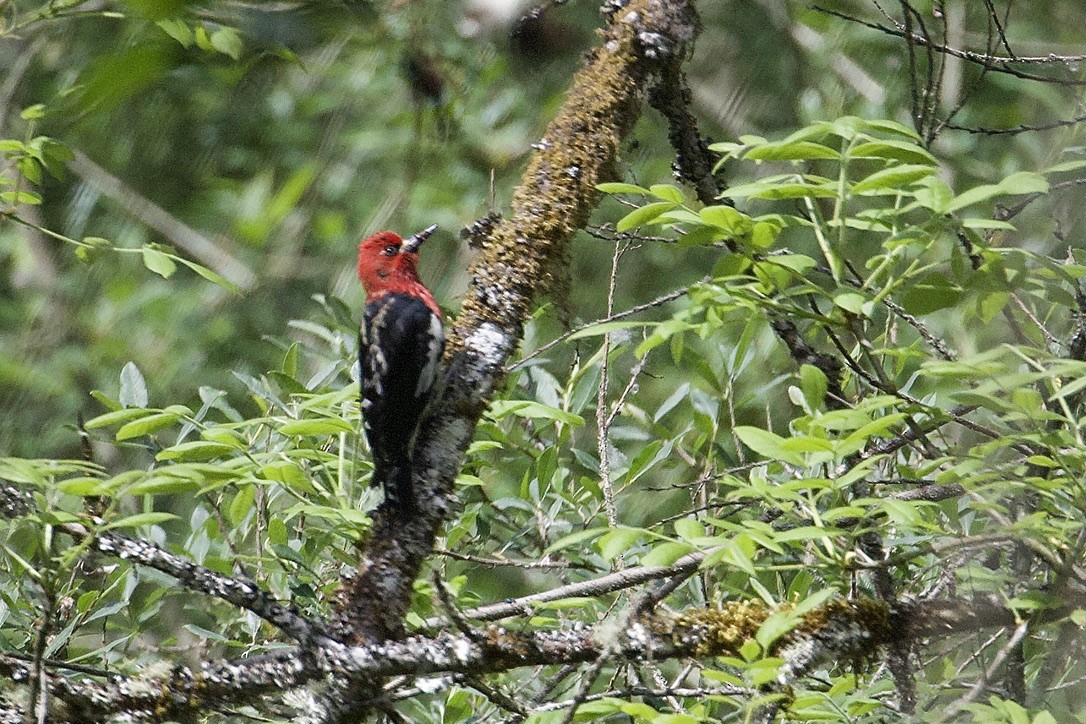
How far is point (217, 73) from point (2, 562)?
1.57m

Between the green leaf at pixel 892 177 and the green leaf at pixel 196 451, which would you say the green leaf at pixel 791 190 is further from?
the green leaf at pixel 196 451

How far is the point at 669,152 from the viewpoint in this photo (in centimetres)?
532

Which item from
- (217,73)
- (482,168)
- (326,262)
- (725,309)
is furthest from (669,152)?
(217,73)

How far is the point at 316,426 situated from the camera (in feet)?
5.51

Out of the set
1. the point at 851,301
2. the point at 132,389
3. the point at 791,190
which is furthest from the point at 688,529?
the point at 132,389

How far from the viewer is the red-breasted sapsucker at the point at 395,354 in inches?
75.0

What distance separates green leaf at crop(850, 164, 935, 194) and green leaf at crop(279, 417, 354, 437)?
806 mm

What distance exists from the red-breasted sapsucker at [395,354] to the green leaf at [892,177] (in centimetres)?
79

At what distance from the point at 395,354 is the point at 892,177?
4.73 feet

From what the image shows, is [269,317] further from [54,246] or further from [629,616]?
[629,616]

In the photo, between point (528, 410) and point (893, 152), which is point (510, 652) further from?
point (893, 152)

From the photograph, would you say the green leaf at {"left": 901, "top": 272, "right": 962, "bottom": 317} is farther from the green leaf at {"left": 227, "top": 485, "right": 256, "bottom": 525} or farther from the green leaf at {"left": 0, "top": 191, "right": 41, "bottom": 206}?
the green leaf at {"left": 0, "top": 191, "right": 41, "bottom": 206}

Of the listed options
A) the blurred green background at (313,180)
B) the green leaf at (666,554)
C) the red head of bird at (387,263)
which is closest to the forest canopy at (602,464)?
the green leaf at (666,554)

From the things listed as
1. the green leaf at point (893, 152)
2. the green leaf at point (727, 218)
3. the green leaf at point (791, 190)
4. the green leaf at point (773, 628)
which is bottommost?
the green leaf at point (773, 628)
